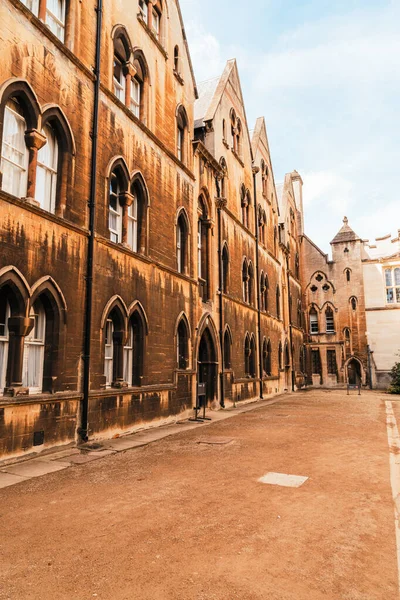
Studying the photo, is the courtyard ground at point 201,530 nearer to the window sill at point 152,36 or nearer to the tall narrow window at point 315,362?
the window sill at point 152,36

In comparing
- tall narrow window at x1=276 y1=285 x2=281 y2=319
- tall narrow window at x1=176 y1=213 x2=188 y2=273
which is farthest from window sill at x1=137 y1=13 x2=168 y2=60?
tall narrow window at x1=276 y1=285 x2=281 y2=319

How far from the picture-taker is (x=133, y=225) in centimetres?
1415

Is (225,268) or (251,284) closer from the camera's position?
(225,268)

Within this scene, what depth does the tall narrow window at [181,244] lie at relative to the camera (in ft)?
56.4

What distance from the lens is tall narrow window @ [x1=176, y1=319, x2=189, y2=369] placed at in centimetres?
1677

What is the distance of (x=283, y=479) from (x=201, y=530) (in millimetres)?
2828

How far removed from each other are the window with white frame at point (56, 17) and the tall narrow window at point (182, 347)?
10.0m

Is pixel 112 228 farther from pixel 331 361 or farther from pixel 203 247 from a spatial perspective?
pixel 331 361

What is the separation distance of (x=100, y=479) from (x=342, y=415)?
12.6m

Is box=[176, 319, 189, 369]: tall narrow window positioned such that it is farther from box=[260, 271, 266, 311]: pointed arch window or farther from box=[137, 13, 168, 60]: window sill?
box=[260, 271, 266, 311]: pointed arch window

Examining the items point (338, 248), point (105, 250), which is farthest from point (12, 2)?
point (338, 248)

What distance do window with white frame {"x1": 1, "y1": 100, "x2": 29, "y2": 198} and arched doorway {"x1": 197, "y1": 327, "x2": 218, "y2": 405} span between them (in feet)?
37.4

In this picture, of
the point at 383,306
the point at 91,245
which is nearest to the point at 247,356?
the point at 91,245

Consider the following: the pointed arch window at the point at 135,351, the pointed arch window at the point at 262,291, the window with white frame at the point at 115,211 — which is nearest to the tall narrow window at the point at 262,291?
the pointed arch window at the point at 262,291
